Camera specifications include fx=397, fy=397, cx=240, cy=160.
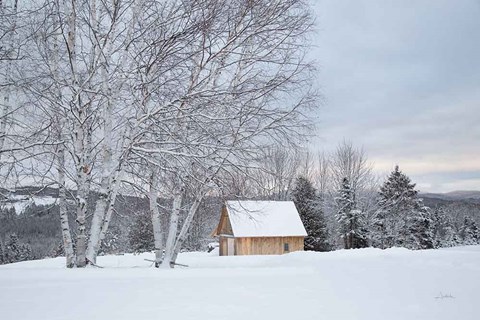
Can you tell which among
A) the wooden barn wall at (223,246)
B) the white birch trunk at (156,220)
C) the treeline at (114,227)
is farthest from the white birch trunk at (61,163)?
the wooden barn wall at (223,246)

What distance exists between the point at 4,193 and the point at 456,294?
765 centimetres

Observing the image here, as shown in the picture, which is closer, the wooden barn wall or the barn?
the barn

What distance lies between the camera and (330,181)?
1891 inches

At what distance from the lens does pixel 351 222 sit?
38750 millimetres

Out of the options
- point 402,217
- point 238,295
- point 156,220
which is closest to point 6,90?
point 156,220

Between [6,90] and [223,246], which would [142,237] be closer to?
[223,246]

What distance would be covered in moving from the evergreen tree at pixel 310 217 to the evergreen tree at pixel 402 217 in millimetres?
6296

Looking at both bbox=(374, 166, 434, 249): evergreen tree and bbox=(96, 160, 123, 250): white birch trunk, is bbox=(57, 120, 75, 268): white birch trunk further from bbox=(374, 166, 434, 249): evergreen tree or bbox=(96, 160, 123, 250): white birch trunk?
bbox=(374, 166, 434, 249): evergreen tree

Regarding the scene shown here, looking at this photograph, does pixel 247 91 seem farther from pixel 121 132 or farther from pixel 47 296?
pixel 47 296

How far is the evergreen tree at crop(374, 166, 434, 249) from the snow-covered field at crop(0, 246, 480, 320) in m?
34.0

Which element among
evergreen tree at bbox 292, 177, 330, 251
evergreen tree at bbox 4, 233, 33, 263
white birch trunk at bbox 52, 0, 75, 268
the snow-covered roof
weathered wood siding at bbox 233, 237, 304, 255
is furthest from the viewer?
evergreen tree at bbox 4, 233, 33, 263

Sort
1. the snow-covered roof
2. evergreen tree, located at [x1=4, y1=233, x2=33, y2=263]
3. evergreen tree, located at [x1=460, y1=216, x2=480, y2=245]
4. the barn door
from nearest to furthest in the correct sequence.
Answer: the snow-covered roof → the barn door → evergreen tree, located at [x1=4, y1=233, x2=33, y2=263] → evergreen tree, located at [x1=460, y1=216, x2=480, y2=245]

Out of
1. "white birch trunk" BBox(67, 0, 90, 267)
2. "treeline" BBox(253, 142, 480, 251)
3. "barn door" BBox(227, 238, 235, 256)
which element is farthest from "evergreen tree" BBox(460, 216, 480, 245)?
"white birch trunk" BBox(67, 0, 90, 267)

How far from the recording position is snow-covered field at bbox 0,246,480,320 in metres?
4.28
